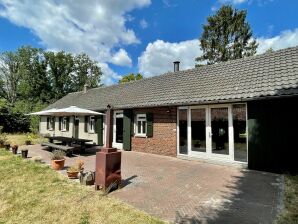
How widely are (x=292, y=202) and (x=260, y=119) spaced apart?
3.92m

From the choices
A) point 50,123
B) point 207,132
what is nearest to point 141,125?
point 207,132

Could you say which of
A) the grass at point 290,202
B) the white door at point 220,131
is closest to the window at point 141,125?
the white door at point 220,131

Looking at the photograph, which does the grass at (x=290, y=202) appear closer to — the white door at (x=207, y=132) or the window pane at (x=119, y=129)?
the white door at (x=207, y=132)

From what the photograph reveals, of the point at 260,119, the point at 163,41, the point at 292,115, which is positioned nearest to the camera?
the point at 292,115

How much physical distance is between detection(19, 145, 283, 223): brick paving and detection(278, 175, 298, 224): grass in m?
0.17

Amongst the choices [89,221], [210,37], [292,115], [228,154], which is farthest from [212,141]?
[210,37]

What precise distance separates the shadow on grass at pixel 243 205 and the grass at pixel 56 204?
3.60 ft

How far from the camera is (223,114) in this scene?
9.84 meters

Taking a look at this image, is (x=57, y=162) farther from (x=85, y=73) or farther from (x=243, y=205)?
(x=85, y=73)

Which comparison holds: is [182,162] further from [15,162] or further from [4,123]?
[4,123]

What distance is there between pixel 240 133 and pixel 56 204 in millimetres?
7372

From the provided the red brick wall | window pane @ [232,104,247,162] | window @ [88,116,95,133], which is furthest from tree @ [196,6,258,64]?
window pane @ [232,104,247,162]

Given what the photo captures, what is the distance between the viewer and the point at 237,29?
3131cm

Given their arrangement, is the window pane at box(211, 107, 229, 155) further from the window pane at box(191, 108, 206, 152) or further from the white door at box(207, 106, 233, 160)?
the window pane at box(191, 108, 206, 152)
